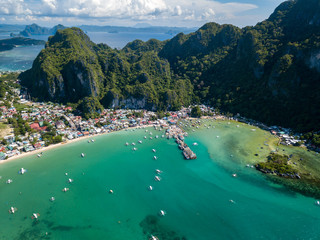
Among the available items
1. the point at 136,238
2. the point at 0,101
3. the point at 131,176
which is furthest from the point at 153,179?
the point at 0,101

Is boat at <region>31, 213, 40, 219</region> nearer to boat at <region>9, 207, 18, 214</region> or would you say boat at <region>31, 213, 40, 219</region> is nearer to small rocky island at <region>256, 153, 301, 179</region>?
boat at <region>9, 207, 18, 214</region>

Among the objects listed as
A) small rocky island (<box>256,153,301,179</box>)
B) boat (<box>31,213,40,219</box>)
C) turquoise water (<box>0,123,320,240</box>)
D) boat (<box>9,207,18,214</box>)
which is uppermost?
small rocky island (<box>256,153,301,179</box>)

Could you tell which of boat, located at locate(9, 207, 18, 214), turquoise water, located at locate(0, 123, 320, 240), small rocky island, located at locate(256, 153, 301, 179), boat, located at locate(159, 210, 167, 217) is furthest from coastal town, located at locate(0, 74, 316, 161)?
boat, located at locate(159, 210, 167, 217)

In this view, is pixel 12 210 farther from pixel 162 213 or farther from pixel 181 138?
pixel 181 138

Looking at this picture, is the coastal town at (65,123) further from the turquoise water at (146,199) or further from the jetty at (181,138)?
the turquoise water at (146,199)

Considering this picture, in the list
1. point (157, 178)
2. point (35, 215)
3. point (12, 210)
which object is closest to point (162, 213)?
point (157, 178)

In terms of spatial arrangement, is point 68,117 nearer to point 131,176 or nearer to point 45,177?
point 45,177
